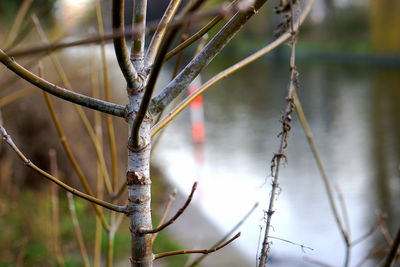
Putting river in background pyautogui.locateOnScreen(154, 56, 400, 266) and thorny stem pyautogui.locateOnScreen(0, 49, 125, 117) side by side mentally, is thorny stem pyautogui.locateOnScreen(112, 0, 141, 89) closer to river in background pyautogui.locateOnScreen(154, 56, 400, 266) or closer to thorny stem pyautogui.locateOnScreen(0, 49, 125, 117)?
thorny stem pyautogui.locateOnScreen(0, 49, 125, 117)

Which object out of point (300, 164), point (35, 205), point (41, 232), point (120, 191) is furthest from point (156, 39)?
point (300, 164)

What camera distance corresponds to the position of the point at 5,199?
5.49 meters

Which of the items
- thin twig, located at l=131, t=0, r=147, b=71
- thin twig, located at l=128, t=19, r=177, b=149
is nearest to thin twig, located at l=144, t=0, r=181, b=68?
thin twig, located at l=131, t=0, r=147, b=71

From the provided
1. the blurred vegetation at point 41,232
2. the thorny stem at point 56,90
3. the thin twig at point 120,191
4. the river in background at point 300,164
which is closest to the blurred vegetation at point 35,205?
the blurred vegetation at point 41,232

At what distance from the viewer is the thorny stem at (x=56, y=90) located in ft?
2.39

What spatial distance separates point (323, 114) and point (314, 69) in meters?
11.4

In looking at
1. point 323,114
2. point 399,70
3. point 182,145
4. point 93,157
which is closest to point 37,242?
point 93,157

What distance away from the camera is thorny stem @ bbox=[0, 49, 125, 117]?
728 millimetres

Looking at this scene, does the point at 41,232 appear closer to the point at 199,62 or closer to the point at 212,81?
the point at 212,81

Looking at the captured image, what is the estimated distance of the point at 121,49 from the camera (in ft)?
2.39

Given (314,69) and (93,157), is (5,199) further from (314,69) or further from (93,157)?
(314,69)

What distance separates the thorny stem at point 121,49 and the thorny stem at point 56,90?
0.05 meters

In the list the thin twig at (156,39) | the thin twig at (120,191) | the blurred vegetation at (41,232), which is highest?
the thin twig at (156,39)

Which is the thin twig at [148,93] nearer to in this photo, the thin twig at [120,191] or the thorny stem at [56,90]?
the thorny stem at [56,90]
